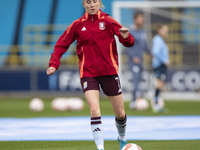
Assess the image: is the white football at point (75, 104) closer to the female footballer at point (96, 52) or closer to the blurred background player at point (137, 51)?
the blurred background player at point (137, 51)

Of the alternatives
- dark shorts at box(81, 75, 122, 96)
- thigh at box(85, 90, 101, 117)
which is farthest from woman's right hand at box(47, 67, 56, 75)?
thigh at box(85, 90, 101, 117)

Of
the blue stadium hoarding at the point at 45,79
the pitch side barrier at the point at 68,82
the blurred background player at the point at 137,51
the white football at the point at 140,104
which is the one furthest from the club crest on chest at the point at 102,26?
the blue stadium hoarding at the point at 45,79

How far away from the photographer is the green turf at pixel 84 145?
7441 mm

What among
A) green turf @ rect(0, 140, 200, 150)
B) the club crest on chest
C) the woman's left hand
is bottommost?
green turf @ rect(0, 140, 200, 150)

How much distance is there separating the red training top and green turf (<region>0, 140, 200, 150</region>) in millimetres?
1260

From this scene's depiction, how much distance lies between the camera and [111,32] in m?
7.08

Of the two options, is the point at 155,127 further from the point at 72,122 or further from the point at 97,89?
the point at 97,89

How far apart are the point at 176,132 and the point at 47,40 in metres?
22.2

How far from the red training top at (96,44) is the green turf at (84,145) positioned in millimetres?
1260

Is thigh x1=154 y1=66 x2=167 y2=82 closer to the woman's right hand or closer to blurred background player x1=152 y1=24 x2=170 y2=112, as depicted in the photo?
blurred background player x1=152 y1=24 x2=170 y2=112

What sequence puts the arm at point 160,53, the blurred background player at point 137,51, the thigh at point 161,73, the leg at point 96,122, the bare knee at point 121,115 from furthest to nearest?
the blurred background player at point 137,51
the thigh at point 161,73
the arm at point 160,53
the bare knee at point 121,115
the leg at point 96,122

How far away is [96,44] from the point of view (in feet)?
22.8

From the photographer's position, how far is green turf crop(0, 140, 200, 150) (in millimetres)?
7441

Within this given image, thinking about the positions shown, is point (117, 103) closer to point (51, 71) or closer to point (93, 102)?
point (93, 102)
